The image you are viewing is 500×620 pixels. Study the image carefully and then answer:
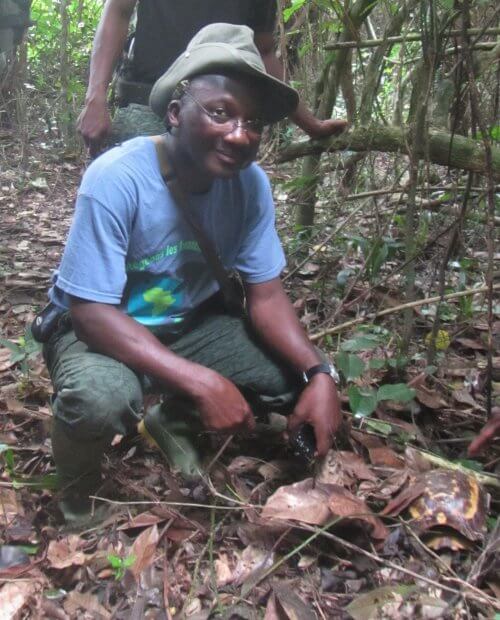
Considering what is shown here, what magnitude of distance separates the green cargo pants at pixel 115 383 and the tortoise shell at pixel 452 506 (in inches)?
24.8

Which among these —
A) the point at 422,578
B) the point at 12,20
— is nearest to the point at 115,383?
the point at 422,578

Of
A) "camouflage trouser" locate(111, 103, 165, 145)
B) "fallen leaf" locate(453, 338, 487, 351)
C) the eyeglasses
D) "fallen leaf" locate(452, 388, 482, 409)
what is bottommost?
"fallen leaf" locate(452, 388, 482, 409)

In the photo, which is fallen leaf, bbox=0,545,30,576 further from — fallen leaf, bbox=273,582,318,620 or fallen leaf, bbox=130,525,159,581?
fallen leaf, bbox=273,582,318,620

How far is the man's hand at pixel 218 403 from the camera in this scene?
83.0 inches

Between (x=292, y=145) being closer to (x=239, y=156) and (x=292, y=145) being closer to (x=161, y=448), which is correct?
(x=239, y=156)

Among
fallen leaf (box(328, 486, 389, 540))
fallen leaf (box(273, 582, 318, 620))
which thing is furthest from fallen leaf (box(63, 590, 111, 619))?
fallen leaf (box(328, 486, 389, 540))

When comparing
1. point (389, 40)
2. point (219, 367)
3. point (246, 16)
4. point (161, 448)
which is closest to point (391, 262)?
point (389, 40)

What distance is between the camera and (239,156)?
2.17 m

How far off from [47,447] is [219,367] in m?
0.76

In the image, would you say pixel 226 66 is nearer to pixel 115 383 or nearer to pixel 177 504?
pixel 115 383

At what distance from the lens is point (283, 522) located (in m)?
2.02

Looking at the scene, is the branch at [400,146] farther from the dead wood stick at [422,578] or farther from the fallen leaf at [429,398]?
the dead wood stick at [422,578]

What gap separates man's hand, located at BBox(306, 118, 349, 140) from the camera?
11.3ft

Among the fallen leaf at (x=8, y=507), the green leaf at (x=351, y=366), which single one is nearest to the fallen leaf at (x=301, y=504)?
the green leaf at (x=351, y=366)
